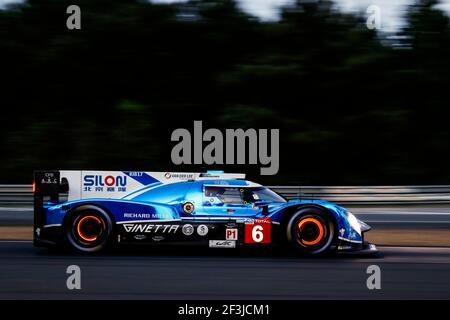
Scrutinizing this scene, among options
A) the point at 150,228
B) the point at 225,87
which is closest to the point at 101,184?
the point at 150,228

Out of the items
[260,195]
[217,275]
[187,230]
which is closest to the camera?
[217,275]

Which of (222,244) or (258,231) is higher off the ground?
(258,231)

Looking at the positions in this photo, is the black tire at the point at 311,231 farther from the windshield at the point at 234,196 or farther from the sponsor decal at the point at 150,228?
the sponsor decal at the point at 150,228

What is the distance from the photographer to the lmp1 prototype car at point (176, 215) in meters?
9.27

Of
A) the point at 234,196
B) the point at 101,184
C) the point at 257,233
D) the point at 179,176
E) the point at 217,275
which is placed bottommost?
the point at 217,275

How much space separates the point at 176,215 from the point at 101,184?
1.15 meters

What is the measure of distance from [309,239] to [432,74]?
1427 cm

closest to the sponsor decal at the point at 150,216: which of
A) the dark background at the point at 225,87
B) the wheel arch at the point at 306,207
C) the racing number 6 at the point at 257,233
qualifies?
the racing number 6 at the point at 257,233

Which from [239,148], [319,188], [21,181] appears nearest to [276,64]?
[239,148]

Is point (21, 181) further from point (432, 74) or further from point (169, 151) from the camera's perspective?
point (432, 74)

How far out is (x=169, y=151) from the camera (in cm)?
2122

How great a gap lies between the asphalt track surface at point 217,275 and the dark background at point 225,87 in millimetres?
10910

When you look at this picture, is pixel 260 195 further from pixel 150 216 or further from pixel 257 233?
pixel 150 216

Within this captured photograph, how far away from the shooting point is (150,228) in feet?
30.5
